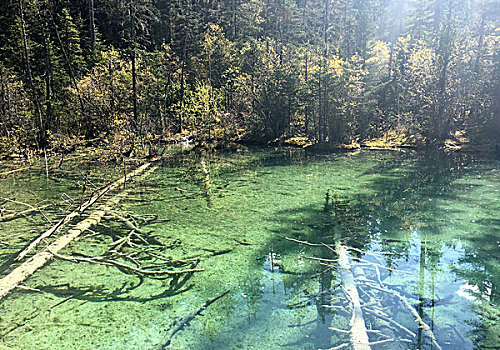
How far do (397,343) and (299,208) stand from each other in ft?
16.1

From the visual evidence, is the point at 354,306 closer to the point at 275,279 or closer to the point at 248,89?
the point at 275,279

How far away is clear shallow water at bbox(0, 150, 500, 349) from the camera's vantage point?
350 centimetres

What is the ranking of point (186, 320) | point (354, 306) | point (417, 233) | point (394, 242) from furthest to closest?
point (417, 233) < point (394, 242) < point (354, 306) < point (186, 320)

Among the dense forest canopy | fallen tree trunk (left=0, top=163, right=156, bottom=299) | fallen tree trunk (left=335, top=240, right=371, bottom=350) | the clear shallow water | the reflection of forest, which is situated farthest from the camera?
the dense forest canopy

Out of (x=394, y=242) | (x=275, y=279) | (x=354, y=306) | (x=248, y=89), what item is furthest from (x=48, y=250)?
(x=248, y=89)

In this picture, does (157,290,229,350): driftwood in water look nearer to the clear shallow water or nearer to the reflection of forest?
the clear shallow water

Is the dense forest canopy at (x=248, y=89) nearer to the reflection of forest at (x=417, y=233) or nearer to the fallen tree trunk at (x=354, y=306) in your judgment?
the reflection of forest at (x=417, y=233)

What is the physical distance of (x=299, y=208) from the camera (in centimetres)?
816

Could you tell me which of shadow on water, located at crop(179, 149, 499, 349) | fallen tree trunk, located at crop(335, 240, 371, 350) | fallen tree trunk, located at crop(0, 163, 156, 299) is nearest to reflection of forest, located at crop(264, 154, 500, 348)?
shadow on water, located at crop(179, 149, 499, 349)

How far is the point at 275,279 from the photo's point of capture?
4.68m

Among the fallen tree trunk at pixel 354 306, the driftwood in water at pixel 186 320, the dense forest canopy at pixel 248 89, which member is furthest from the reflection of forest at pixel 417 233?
the dense forest canopy at pixel 248 89

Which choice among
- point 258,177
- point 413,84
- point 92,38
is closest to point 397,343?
point 258,177

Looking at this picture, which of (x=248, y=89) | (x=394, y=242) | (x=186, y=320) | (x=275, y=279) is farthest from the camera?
(x=248, y=89)

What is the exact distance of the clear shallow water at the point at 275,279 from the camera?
3502mm
